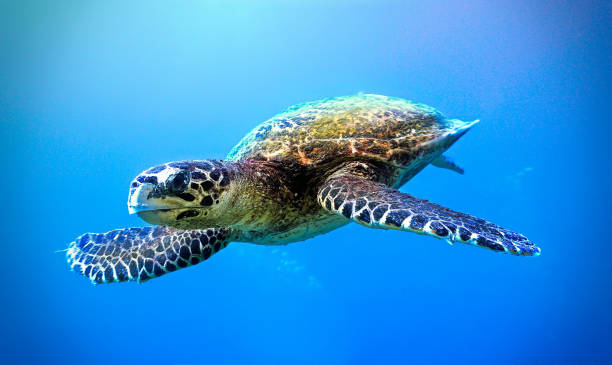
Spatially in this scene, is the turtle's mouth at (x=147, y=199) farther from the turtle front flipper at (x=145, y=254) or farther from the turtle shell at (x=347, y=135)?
the turtle shell at (x=347, y=135)

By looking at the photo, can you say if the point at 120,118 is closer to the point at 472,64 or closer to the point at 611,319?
the point at 472,64

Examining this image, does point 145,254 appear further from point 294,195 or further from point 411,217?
point 411,217

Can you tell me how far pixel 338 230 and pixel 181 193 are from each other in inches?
1062

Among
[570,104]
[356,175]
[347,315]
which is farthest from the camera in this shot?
[570,104]

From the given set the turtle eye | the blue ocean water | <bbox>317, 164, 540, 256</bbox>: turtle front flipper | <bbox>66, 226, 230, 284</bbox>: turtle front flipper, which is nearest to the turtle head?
the turtle eye

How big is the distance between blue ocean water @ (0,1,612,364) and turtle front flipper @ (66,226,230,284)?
2477 centimetres

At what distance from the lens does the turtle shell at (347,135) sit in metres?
4.21

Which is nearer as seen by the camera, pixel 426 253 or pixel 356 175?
pixel 356 175

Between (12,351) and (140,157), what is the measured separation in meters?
27.9

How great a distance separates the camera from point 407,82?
43125mm

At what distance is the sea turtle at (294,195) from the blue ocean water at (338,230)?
25032mm

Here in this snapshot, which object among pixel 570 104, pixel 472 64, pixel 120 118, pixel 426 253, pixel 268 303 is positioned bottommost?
pixel 268 303

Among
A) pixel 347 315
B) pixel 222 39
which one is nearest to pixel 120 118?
pixel 222 39

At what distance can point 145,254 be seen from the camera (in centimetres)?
394
